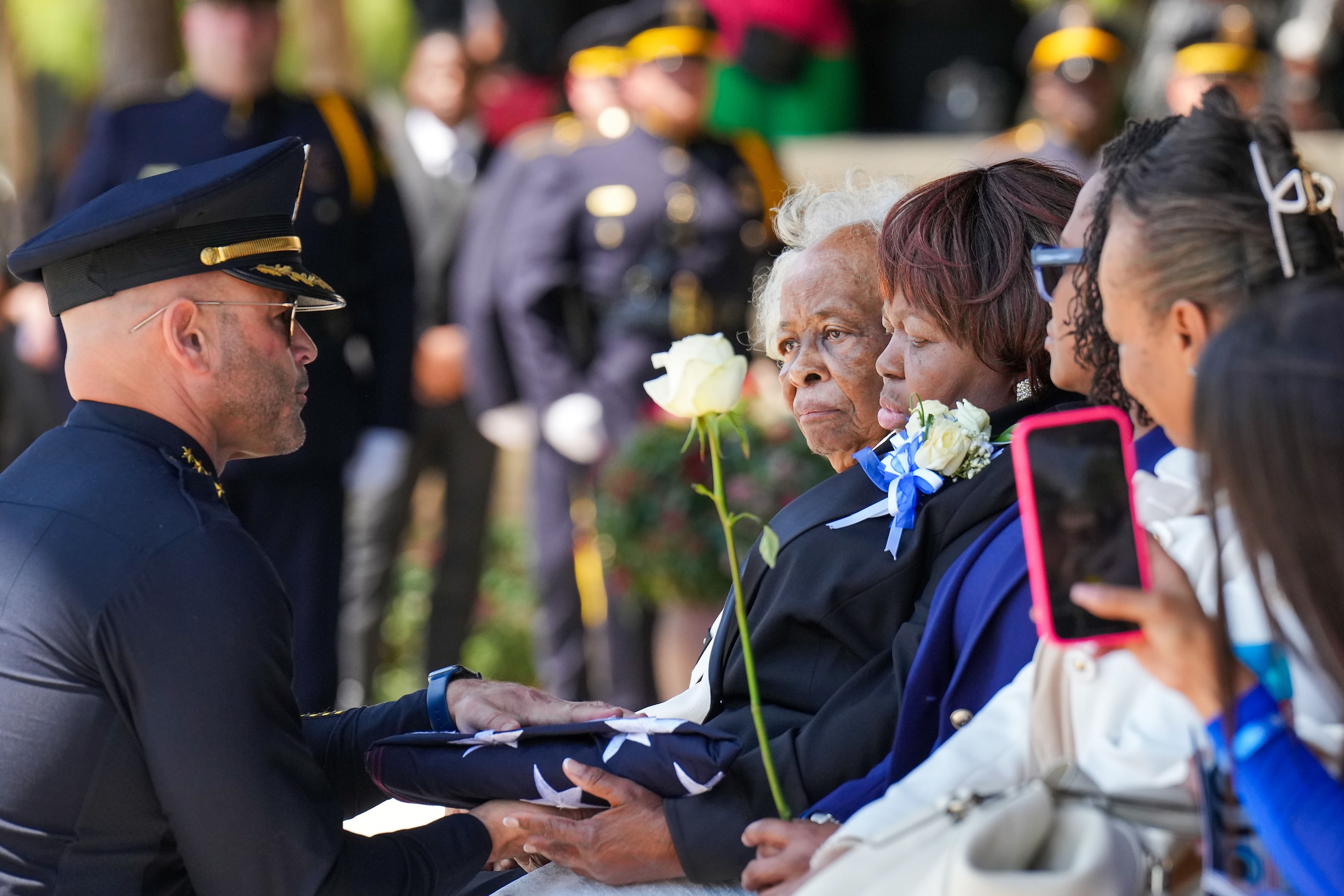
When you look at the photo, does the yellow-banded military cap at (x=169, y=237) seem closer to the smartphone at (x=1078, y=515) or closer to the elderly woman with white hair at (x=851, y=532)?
the elderly woman with white hair at (x=851, y=532)

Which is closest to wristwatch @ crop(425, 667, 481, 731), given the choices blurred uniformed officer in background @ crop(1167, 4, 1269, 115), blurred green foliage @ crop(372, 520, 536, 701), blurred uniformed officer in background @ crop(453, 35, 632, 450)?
blurred uniformed officer in background @ crop(453, 35, 632, 450)

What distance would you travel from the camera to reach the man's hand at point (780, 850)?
193cm

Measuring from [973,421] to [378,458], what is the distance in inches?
143

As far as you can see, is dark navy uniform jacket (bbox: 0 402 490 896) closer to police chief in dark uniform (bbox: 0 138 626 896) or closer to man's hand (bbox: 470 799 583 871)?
police chief in dark uniform (bbox: 0 138 626 896)

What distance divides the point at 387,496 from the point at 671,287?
4.84 ft

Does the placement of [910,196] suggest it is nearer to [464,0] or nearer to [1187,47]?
[1187,47]

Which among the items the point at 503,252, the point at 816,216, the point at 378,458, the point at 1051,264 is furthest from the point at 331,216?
the point at 1051,264

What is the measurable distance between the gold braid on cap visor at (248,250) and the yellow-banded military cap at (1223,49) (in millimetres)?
4923

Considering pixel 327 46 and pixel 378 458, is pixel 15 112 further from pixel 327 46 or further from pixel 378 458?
pixel 378 458

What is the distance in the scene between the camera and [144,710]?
1946 millimetres

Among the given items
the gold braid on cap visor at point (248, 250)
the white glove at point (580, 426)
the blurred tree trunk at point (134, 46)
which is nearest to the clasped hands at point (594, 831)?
the gold braid on cap visor at point (248, 250)

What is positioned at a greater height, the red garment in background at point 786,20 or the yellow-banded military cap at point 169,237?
the red garment in background at point 786,20

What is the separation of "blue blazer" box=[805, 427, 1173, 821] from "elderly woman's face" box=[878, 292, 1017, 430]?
0.40m

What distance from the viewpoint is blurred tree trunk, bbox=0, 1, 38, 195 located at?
906 centimetres
